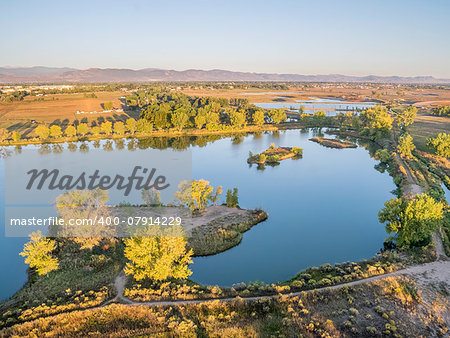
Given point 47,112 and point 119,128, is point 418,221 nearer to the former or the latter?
point 119,128

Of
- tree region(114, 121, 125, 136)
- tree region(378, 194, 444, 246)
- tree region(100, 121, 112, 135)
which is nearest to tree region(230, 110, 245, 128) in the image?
tree region(114, 121, 125, 136)

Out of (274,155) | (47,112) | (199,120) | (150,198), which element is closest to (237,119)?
(199,120)

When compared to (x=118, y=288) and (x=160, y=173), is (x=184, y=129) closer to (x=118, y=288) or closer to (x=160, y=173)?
(x=160, y=173)

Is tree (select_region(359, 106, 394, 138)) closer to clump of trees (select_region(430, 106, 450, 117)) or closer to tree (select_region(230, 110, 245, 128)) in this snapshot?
tree (select_region(230, 110, 245, 128))

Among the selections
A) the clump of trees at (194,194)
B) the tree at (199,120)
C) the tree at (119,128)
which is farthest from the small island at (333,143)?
the tree at (119,128)

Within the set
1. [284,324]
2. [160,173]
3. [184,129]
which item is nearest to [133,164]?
[160,173]
